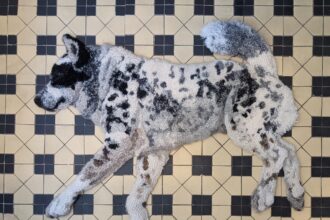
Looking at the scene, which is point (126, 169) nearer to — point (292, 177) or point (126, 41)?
point (126, 41)

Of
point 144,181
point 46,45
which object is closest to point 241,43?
point 144,181

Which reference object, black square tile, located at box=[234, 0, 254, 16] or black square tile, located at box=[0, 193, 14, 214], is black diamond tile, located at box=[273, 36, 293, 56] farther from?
black square tile, located at box=[0, 193, 14, 214]

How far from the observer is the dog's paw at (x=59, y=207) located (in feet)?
6.53

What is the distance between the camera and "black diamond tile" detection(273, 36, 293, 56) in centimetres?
204

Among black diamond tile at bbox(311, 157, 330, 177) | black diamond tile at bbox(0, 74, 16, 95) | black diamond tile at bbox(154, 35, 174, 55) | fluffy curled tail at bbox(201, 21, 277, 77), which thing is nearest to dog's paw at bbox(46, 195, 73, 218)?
black diamond tile at bbox(0, 74, 16, 95)

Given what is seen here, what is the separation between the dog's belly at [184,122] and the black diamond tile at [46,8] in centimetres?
58

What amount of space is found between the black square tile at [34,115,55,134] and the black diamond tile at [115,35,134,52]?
404 millimetres

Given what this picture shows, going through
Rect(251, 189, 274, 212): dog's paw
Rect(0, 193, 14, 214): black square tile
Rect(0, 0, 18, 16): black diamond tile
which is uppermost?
Rect(0, 0, 18, 16): black diamond tile

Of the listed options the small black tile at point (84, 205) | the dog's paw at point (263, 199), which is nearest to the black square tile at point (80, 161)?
the small black tile at point (84, 205)

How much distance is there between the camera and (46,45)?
80.9 inches

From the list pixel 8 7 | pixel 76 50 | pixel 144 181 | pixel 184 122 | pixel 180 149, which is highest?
pixel 8 7

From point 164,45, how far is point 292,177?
737 millimetres

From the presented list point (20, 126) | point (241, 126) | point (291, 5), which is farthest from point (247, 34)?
point (20, 126)

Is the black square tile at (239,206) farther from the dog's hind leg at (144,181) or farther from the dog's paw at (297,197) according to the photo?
the dog's hind leg at (144,181)
